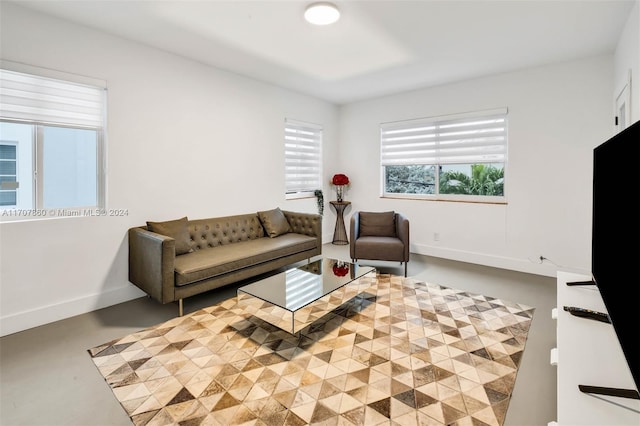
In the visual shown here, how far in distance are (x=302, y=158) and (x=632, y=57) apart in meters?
4.11

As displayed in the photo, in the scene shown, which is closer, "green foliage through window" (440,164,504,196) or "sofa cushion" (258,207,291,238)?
"sofa cushion" (258,207,291,238)

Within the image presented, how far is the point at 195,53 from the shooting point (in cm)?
359

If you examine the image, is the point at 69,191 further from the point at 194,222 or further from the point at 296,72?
the point at 296,72

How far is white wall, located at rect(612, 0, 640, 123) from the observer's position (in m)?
2.50

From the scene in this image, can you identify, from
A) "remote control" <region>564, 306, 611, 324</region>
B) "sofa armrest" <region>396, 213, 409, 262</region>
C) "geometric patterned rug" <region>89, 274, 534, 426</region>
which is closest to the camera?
"remote control" <region>564, 306, 611, 324</region>

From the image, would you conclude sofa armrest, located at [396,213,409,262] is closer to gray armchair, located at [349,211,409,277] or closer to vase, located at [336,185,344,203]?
gray armchair, located at [349,211,409,277]

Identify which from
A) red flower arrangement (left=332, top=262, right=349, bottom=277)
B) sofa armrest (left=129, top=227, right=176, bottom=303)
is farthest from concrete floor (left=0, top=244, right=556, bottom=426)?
red flower arrangement (left=332, top=262, right=349, bottom=277)

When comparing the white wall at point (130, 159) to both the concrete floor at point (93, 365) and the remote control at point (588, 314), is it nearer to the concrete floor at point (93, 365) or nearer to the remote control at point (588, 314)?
the concrete floor at point (93, 365)

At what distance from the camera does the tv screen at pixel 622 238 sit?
1026 millimetres

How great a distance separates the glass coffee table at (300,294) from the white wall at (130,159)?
1.47 m

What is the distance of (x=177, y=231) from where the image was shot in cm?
337

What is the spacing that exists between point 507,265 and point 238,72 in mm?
4478

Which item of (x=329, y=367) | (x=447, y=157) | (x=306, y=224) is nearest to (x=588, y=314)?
(x=329, y=367)

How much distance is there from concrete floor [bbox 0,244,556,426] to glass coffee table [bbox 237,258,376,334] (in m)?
0.71
